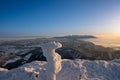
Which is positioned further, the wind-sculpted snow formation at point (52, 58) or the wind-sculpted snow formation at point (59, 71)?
the wind-sculpted snow formation at point (59, 71)

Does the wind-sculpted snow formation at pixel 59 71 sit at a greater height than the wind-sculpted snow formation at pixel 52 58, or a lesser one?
lesser

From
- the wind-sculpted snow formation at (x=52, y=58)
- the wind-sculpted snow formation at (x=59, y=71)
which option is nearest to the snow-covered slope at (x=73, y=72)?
the wind-sculpted snow formation at (x=59, y=71)

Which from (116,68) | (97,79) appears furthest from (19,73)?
(116,68)

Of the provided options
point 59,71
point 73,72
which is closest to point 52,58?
point 59,71

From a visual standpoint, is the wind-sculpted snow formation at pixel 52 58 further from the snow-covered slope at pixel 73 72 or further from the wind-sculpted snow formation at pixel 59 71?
the snow-covered slope at pixel 73 72

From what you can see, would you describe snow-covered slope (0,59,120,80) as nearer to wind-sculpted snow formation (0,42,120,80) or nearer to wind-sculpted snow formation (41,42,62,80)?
wind-sculpted snow formation (0,42,120,80)

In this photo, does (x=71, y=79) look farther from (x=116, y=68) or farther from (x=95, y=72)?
(x=116, y=68)

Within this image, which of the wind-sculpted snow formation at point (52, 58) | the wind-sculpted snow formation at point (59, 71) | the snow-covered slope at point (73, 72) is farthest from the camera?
the snow-covered slope at point (73, 72)

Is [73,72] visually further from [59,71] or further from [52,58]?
[52,58]
